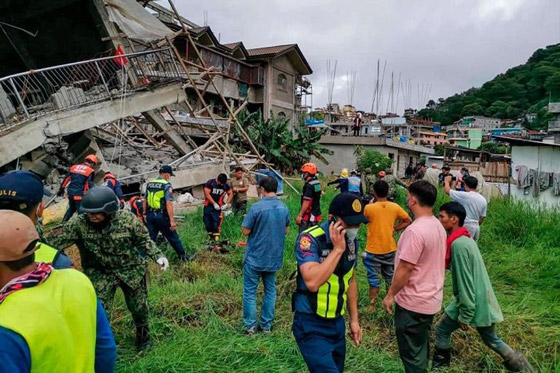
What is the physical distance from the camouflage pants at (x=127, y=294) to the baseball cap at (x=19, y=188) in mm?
1162

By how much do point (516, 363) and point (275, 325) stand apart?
2.17 metres

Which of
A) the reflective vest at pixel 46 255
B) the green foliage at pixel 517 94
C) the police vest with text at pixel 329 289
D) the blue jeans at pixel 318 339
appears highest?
the green foliage at pixel 517 94

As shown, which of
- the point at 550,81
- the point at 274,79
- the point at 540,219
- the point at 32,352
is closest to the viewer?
the point at 32,352

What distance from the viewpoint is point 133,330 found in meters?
3.51

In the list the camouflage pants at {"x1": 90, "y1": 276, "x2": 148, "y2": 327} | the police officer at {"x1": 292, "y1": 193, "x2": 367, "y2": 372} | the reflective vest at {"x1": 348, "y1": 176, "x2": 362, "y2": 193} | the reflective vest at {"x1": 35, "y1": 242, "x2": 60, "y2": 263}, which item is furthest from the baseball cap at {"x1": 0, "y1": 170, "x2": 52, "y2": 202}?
the reflective vest at {"x1": 348, "y1": 176, "x2": 362, "y2": 193}

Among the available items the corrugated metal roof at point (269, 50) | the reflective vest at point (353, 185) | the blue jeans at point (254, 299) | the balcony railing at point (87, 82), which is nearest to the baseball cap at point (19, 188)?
the blue jeans at point (254, 299)

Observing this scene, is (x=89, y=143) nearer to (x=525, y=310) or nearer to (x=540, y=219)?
(x=525, y=310)

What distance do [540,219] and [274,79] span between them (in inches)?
764

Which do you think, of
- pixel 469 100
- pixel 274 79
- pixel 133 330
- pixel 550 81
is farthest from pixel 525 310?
pixel 469 100

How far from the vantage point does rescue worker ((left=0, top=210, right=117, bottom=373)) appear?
1100 millimetres

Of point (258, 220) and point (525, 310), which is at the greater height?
point (258, 220)

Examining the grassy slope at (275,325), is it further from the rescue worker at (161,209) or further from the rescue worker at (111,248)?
the rescue worker at (161,209)

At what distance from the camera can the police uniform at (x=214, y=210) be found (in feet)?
21.4

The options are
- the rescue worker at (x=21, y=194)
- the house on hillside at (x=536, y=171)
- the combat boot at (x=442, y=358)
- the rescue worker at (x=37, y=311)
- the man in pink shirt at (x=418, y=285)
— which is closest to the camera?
the rescue worker at (x=37, y=311)
